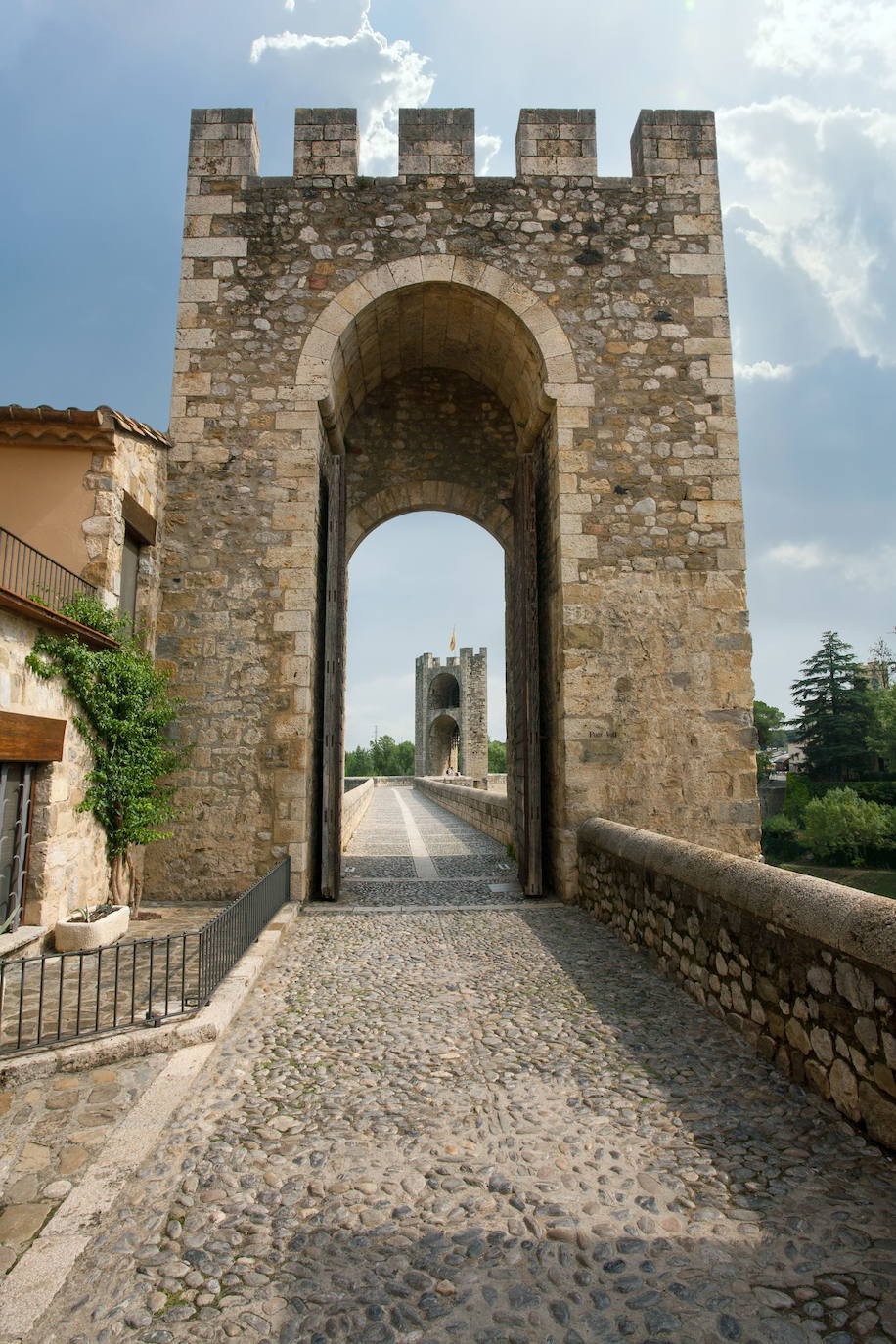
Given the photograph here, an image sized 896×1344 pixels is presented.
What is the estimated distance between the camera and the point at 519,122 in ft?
24.3

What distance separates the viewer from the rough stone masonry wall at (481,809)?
11.2 meters

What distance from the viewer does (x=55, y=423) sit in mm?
5609

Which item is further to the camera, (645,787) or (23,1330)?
(645,787)

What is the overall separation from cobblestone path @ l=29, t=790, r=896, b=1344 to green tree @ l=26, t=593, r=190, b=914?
8.45ft

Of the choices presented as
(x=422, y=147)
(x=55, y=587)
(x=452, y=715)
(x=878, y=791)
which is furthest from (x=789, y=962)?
(x=452, y=715)

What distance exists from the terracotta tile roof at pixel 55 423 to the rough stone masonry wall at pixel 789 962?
5.23m

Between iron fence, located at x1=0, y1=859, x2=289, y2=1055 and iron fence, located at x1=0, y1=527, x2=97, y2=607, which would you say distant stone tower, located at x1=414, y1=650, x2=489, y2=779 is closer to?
iron fence, located at x1=0, y1=527, x2=97, y2=607

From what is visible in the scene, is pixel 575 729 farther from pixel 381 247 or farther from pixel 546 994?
pixel 381 247

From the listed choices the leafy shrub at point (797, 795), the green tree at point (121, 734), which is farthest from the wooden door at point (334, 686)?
the leafy shrub at point (797, 795)

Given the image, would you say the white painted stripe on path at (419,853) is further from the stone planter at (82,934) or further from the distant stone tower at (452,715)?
the distant stone tower at (452,715)

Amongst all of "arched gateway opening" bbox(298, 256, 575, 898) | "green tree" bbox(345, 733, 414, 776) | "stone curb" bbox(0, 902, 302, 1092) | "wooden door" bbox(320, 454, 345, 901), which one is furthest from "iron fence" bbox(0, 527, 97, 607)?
"green tree" bbox(345, 733, 414, 776)

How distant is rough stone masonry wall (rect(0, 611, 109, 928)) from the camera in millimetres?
4512

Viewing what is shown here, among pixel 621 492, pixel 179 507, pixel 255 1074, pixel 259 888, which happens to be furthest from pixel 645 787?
pixel 179 507

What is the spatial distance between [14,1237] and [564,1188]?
159 centimetres
